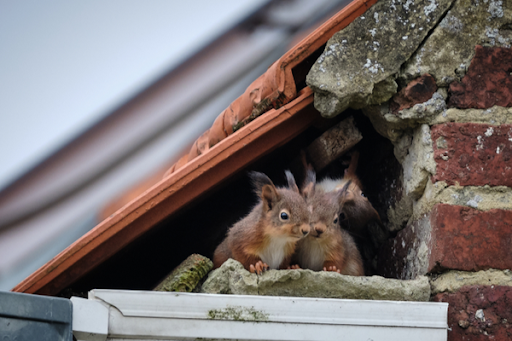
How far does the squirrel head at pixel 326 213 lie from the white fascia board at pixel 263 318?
1.45ft

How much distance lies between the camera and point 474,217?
1.87 m

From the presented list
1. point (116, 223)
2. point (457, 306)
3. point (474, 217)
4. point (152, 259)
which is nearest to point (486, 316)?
point (457, 306)

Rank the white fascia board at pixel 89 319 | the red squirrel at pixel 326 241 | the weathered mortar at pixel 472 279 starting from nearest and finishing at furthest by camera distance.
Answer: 1. the white fascia board at pixel 89 319
2. the weathered mortar at pixel 472 279
3. the red squirrel at pixel 326 241

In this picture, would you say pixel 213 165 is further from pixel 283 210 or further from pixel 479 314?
pixel 479 314

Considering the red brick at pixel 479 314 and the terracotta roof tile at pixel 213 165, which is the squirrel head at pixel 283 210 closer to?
the terracotta roof tile at pixel 213 165

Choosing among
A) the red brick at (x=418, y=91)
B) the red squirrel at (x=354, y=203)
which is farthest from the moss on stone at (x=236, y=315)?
the red brick at (x=418, y=91)

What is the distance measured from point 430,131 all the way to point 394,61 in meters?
0.35

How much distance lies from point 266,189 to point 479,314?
1022 millimetres

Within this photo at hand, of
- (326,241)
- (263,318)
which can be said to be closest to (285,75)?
(326,241)

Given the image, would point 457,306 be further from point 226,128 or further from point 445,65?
point 226,128

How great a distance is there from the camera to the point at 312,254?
225 centimetres

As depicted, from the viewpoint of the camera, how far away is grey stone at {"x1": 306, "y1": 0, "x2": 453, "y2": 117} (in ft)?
6.58

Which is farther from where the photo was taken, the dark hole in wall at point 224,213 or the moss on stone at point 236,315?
the dark hole in wall at point 224,213

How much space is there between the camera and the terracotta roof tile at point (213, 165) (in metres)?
1.86
